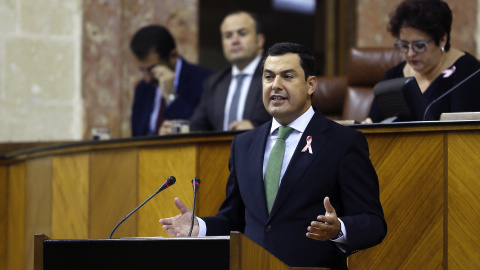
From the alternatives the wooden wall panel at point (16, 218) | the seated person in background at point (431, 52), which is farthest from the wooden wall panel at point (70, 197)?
the seated person in background at point (431, 52)

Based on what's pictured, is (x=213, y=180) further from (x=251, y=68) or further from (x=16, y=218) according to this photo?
(x=16, y=218)

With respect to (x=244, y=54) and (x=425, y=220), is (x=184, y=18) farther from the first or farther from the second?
(x=425, y=220)

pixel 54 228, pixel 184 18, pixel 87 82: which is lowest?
pixel 54 228

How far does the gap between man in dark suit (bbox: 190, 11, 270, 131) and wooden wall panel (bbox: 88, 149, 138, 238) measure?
74 cm

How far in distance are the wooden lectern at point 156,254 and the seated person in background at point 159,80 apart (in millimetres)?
2965

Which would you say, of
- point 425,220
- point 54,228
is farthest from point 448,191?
point 54,228

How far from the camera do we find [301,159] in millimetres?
2805

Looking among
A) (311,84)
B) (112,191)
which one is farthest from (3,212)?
(311,84)

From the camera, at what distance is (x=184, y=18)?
6531 mm

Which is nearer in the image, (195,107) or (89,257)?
(89,257)

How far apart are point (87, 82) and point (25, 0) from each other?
76 cm

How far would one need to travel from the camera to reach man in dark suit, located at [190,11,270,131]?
15.5 feet

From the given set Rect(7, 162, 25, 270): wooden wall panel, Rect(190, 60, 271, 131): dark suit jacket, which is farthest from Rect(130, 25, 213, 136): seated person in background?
Rect(7, 162, 25, 270): wooden wall panel

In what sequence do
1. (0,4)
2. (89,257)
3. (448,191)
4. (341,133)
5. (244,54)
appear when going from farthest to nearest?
(0,4) → (244,54) → (448,191) → (341,133) → (89,257)
